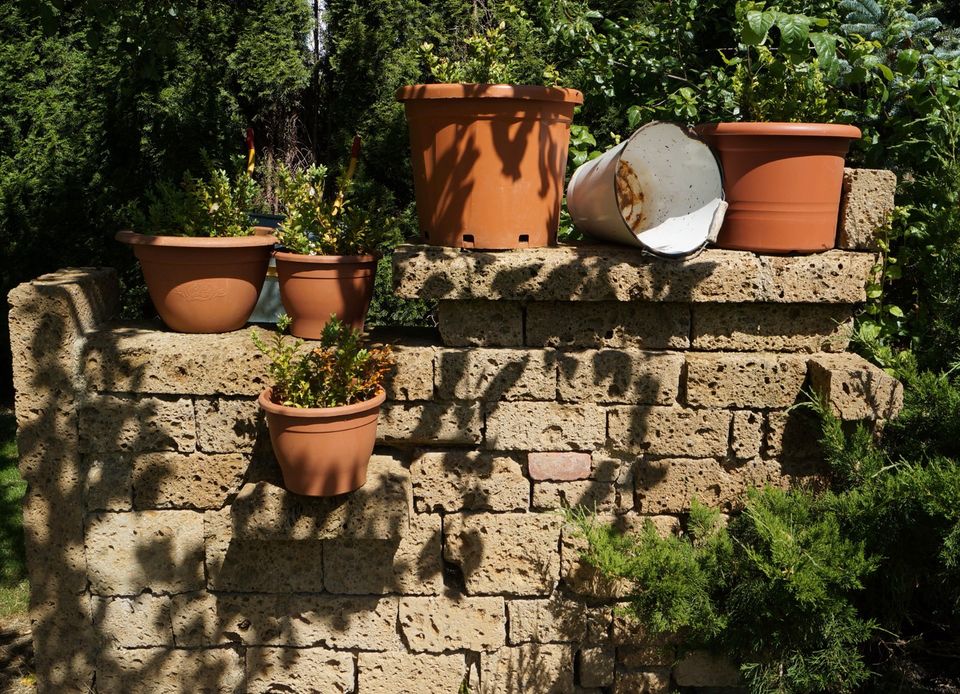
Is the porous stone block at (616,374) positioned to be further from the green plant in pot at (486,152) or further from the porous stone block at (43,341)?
the porous stone block at (43,341)

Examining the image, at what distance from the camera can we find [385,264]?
545 cm

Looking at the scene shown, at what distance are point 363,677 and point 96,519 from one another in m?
1.13

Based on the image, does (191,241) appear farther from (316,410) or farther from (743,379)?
(743,379)

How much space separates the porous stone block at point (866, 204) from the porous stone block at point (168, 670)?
2728mm

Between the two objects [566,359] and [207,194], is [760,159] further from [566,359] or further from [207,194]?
[207,194]

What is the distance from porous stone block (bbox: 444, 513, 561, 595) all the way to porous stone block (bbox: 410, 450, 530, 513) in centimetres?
6

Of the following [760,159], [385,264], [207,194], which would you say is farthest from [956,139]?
[385,264]

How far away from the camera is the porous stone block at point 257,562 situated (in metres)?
3.20

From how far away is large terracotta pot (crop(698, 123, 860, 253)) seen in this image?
3.04 m

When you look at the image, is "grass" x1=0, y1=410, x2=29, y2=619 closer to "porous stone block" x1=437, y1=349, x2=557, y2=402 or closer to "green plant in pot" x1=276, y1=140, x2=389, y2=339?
"green plant in pot" x1=276, y1=140, x2=389, y2=339

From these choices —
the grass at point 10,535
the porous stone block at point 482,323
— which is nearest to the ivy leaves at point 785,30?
the porous stone block at point 482,323

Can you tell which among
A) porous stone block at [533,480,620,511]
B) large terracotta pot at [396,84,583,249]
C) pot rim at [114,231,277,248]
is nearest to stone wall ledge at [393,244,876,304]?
large terracotta pot at [396,84,583,249]

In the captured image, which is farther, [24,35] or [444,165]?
[24,35]

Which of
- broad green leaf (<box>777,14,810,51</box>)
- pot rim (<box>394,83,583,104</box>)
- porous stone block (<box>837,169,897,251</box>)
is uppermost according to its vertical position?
broad green leaf (<box>777,14,810,51</box>)
